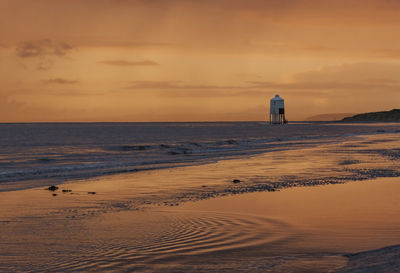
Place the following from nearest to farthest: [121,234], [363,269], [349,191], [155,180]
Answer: [363,269], [121,234], [349,191], [155,180]

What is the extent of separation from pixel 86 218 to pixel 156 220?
5.72 feet

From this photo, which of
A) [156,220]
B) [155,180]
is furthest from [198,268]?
[155,180]

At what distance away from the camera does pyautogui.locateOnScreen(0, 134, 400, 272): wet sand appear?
23.4 feet

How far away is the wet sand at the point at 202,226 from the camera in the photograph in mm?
7129

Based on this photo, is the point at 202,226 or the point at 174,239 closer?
the point at 174,239

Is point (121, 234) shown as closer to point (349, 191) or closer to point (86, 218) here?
point (86, 218)

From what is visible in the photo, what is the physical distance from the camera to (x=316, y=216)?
10.6 meters

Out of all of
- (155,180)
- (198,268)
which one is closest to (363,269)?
(198,268)

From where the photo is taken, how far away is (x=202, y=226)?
31.8ft

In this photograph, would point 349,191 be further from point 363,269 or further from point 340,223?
point 363,269

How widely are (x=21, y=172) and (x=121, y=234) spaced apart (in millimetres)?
16018

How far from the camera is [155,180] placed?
60.7 feet

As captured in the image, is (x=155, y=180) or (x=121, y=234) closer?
(x=121, y=234)

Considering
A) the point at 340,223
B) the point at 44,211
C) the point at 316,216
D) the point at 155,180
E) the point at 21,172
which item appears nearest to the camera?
the point at 340,223
